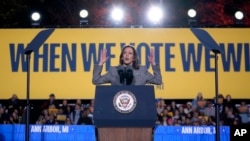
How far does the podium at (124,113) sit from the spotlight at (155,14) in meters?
12.4

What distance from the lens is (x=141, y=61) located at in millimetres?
19016

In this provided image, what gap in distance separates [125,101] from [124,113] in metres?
0.12

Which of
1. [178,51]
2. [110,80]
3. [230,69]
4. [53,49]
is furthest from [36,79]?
[110,80]

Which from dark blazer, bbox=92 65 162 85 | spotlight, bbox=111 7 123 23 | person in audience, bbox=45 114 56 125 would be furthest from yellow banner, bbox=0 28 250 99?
dark blazer, bbox=92 65 162 85

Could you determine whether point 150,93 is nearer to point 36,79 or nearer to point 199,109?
point 199,109

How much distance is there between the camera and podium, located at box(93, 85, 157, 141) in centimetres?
548

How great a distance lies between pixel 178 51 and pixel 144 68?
42.5 feet

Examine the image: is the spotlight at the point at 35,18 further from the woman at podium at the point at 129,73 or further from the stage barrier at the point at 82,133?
the woman at podium at the point at 129,73

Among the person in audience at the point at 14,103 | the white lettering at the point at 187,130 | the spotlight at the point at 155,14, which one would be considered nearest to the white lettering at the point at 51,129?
the white lettering at the point at 187,130

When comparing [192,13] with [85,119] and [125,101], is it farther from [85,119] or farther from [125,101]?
[125,101]

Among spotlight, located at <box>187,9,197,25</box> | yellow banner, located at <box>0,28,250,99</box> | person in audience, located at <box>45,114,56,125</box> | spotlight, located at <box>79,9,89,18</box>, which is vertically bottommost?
person in audience, located at <box>45,114,56,125</box>

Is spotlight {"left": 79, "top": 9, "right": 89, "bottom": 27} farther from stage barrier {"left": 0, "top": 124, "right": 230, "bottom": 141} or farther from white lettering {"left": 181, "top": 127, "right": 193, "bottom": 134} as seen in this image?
white lettering {"left": 181, "top": 127, "right": 193, "bottom": 134}

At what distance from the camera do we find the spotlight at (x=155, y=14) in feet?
58.7

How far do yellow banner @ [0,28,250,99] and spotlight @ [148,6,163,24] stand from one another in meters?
0.40
